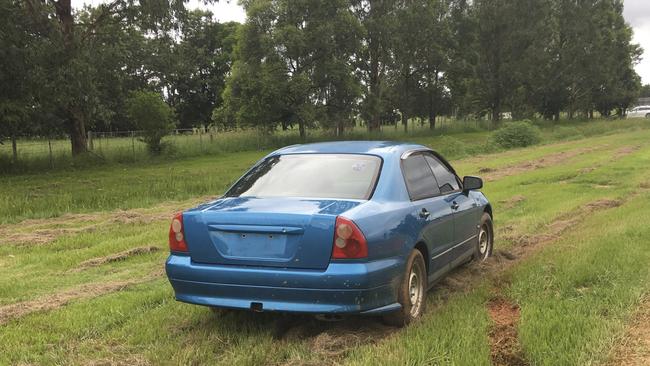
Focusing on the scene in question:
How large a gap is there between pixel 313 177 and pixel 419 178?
107 centimetres

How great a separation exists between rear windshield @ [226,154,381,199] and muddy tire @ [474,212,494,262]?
2451 millimetres

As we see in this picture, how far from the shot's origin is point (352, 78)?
1561 inches

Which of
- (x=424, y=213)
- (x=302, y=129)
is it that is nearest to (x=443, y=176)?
(x=424, y=213)

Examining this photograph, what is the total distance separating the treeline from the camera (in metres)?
22.6

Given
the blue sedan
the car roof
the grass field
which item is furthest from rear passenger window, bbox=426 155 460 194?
the grass field

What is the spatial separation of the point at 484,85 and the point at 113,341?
5267cm

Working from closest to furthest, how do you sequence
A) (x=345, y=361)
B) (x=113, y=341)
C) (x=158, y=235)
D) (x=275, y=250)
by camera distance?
1. (x=345, y=361)
2. (x=275, y=250)
3. (x=113, y=341)
4. (x=158, y=235)

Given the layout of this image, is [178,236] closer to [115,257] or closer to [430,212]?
[430,212]

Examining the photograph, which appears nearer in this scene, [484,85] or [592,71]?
[484,85]

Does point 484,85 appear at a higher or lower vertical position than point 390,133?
higher

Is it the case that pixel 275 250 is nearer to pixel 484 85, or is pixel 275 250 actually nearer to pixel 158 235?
pixel 158 235

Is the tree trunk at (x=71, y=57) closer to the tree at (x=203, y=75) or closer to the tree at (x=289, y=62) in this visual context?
the tree at (x=289, y=62)

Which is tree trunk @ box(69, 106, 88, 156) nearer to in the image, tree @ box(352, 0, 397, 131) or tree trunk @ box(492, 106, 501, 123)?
tree @ box(352, 0, 397, 131)

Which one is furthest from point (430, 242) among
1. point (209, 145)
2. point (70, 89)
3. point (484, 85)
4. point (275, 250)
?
point (484, 85)
